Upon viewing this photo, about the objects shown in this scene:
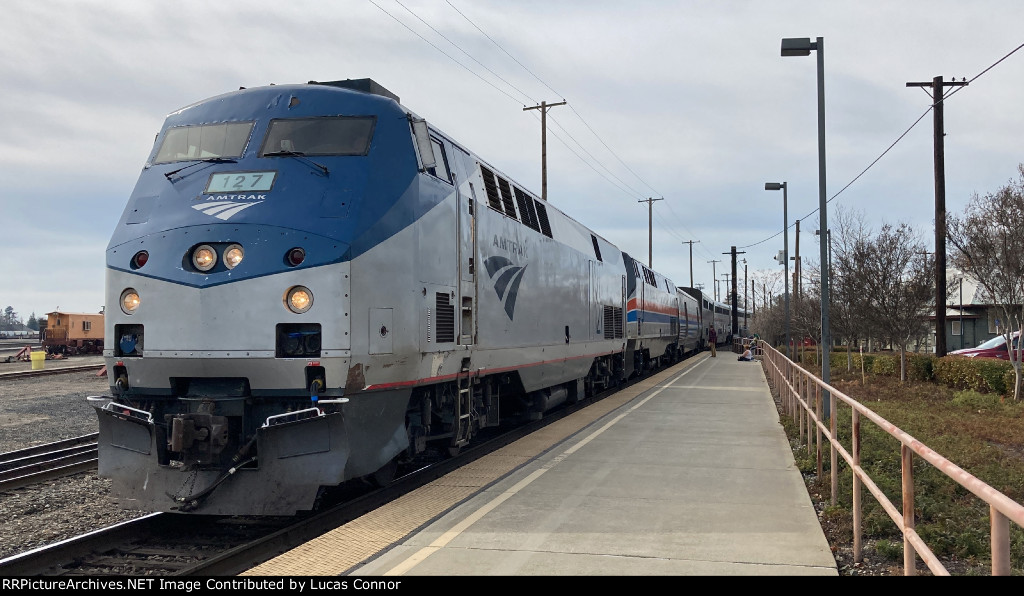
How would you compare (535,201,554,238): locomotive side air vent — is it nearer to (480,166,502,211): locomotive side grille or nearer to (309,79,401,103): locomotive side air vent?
(480,166,502,211): locomotive side grille

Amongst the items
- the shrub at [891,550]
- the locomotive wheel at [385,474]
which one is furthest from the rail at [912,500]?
the locomotive wheel at [385,474]

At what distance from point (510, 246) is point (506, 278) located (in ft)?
1.76

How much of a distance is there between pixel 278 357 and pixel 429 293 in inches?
71.1

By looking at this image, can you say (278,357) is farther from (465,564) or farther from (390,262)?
(465,564)

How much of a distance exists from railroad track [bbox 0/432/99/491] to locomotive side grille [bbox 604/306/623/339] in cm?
1009

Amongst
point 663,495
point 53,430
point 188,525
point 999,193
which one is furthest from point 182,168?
point 999,193

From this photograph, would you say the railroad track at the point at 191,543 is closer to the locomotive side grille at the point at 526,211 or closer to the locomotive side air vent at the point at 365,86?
the locomotive side air vent at the point at 365,86

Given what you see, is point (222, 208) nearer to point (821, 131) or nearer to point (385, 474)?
point (385, 474)

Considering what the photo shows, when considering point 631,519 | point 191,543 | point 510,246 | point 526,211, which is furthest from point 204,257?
point 526,211

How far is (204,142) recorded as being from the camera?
7523 mm

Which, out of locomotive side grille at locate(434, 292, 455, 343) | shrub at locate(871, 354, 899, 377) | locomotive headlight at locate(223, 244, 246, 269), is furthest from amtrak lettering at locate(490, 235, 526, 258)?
shrub at locate(871, 354, 899, 377)

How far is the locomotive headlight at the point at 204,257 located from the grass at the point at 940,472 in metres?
5.66

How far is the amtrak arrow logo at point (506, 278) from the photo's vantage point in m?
9.55

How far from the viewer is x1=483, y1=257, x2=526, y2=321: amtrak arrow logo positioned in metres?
9.55
